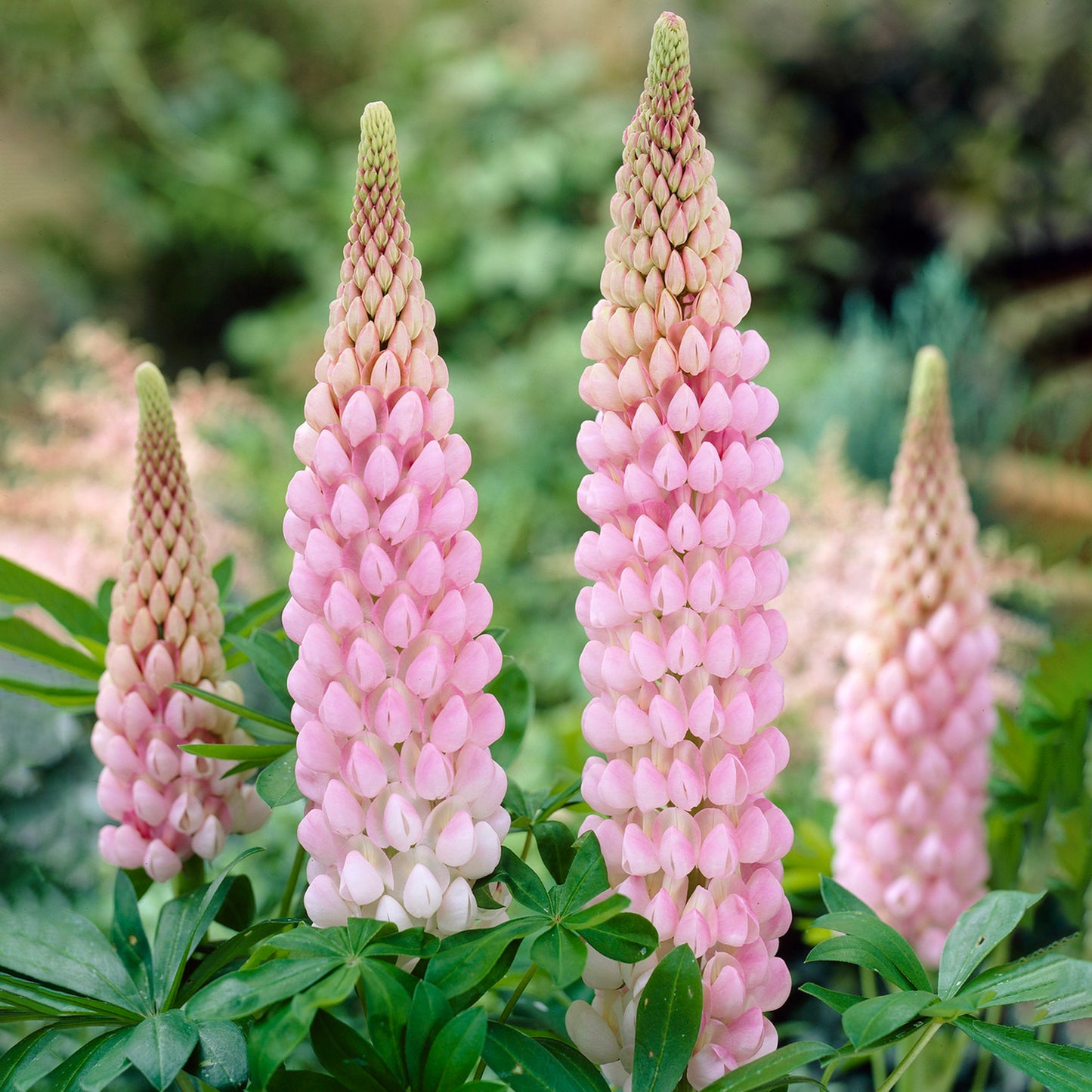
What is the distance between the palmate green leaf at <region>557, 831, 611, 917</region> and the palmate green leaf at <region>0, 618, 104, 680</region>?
0.32 m

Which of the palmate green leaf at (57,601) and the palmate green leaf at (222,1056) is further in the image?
the palmate green leaf at (57,601)

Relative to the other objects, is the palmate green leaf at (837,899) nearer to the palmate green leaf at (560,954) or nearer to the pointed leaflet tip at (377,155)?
the palmate green leaf at (560,954)

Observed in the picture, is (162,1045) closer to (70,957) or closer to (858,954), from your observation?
(70,957)

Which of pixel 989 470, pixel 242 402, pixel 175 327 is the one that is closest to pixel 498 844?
pixel 242 402

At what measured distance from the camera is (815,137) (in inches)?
121

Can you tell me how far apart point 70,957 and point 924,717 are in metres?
0.50

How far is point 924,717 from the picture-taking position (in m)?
0.67

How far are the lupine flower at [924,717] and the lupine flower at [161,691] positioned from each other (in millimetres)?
407

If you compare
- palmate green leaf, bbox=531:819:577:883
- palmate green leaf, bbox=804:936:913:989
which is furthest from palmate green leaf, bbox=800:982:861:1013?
palmate green leaf, bbox=531:819:577:883

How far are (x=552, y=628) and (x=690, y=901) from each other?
1498 mm

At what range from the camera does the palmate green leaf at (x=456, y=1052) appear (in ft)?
1.19

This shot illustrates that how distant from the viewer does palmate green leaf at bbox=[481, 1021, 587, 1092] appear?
39 cm

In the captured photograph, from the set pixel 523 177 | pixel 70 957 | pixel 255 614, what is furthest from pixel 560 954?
pixel 523 177

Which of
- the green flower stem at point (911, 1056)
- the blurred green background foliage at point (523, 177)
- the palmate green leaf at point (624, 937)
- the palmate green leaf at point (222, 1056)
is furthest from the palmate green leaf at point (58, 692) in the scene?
the blurred green background foliage at point (523, 177)
